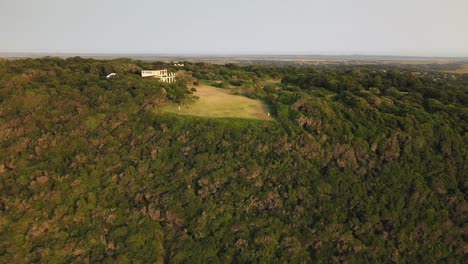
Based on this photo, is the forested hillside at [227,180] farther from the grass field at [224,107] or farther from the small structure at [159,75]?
the small structure at [159,75]

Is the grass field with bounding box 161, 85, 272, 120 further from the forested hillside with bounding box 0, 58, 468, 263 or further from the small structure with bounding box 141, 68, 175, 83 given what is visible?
the small structure with bounding box 141, 68, 175, 83

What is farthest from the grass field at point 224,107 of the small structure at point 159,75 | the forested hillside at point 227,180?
the small structure at point 159,75

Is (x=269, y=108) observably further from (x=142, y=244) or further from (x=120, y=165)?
(x=142, y=244)

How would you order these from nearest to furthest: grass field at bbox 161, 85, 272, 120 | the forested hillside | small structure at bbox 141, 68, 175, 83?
the forested hillside, grass field at bbox 161, 85, 272, 120, small structure at bbox 141, 68, 175, 83

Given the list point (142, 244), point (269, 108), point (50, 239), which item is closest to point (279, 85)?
point (269, 108)

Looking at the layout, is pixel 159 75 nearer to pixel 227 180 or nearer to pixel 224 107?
pixel 224 107

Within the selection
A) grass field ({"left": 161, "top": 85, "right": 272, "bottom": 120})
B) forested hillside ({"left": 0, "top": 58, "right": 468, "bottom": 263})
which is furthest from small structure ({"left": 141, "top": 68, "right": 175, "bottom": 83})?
forested hillside ({"left": 0, "top": 58, "right": 468, "bottom": 263})

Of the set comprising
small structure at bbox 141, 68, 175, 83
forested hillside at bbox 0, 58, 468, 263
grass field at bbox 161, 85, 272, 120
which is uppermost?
small structure at bbox 141, 68, 175, 83
